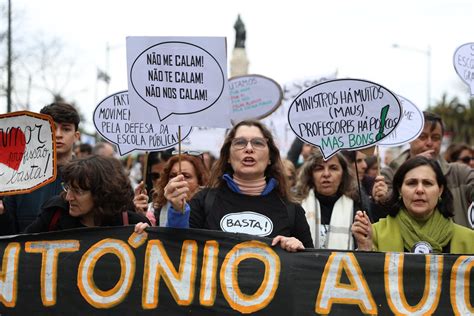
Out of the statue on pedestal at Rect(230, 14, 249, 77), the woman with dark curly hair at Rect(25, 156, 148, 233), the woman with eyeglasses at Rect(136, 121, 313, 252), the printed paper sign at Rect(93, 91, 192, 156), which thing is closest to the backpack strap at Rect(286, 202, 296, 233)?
the woman with eyeglasses at Rect(136, 121, 313, 252)

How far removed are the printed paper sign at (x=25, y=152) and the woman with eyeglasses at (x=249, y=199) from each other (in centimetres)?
63

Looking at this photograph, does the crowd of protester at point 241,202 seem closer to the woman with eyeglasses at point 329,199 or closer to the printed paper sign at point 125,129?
the woman with eyeglasses at point 329,199

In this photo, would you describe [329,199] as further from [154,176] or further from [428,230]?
[154,176]

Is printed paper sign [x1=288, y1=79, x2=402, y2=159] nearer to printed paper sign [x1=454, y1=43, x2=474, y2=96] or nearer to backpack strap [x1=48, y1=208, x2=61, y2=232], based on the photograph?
backpack strap [x1=48, y1=208, x2=61, y2=232]

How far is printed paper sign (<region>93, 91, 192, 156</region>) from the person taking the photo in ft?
18.5

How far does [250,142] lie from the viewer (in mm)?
4418

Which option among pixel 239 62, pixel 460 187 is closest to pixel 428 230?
pixel 460 187

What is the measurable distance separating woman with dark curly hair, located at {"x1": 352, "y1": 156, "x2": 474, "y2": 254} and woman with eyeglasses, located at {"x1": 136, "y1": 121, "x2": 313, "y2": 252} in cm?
40

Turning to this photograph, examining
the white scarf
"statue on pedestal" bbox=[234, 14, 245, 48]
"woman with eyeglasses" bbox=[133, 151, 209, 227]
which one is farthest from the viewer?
"statue on pedestal" bbox=[234, 14, 245, 48]

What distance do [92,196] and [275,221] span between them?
39.2 inches

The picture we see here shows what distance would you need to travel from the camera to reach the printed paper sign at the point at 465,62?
243 inches

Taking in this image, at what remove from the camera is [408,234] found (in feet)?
14.6

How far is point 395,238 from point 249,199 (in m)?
0.88

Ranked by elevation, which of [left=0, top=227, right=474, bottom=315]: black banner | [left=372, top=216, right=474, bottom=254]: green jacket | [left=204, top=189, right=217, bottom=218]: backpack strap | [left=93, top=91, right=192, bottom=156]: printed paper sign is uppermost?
[left=93, top=91, right=192, bottom=156]: printed paper sign
